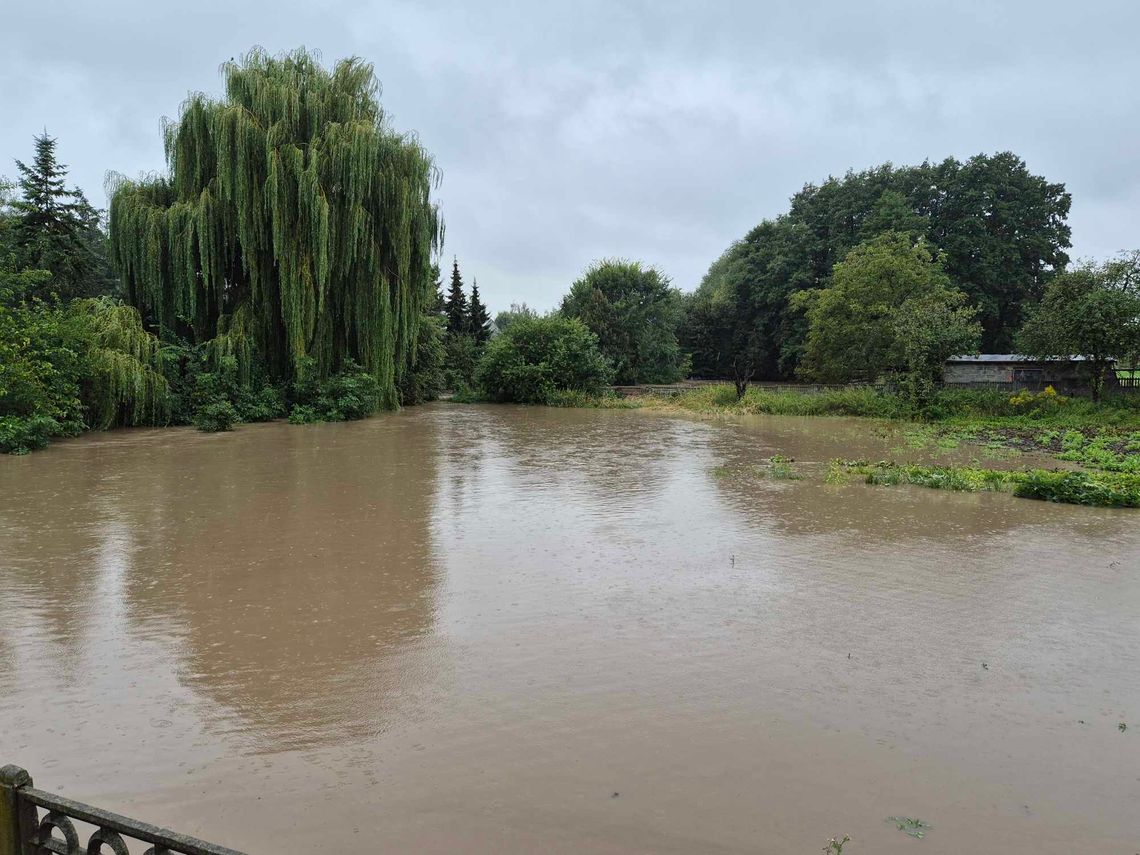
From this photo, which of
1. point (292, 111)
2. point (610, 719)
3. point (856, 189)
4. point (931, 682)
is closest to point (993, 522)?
point (931, 682)

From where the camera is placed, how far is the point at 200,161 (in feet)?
73.9

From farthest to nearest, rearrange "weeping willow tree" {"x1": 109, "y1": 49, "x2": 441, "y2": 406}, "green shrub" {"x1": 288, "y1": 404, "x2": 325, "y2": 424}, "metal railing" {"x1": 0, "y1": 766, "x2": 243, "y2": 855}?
"green shrub" {"x1": 288, "y1": 404, "x2": 325, "y2": 424}
"weeping willow tree" {"x1": 109, "y1": 49, "x2": 441, "y2": 406}
"metal railing" {"x1": 0, "y1": 766, "x2": 243, "y2": 855}

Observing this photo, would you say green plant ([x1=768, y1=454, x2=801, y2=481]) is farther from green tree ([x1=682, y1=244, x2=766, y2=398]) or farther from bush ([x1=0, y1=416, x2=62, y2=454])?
green tree ([x1=682, y1=244, x2=766, y2=398])

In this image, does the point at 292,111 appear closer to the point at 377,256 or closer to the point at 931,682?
the point at 377,256

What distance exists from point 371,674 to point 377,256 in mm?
21165

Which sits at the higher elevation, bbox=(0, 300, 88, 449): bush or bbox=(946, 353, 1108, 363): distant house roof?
bbox=(946, 353, 1108, 363): distant house roof

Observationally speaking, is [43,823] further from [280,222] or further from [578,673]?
[280,222]

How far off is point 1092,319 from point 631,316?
1040 inches

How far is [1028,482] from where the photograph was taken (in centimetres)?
1176

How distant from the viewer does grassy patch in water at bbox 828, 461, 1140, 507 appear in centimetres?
1113

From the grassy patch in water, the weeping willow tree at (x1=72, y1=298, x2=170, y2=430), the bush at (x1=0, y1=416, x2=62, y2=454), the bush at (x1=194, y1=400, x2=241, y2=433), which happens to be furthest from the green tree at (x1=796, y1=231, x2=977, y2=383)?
the bush at (x1=0, y1=416, x2=62, y2=454)

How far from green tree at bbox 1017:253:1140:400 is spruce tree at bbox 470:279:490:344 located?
3355 cm

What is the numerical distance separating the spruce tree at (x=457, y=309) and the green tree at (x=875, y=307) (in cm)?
2339

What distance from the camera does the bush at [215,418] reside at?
2053 centimetres
